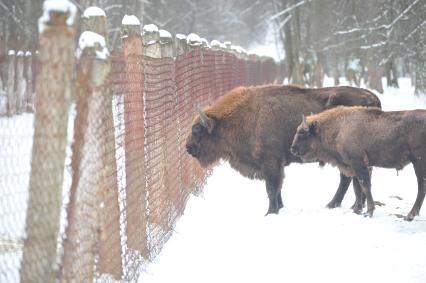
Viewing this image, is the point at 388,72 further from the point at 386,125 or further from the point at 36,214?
the point at 36,214

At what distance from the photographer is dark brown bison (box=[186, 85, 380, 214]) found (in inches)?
347

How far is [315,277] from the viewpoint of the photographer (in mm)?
5570

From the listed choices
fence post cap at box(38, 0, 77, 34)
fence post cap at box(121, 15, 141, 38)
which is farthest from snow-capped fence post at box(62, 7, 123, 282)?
fence post cap at box(121, 15, 141, 38)

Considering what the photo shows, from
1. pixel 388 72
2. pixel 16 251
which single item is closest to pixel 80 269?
pixel 16 251

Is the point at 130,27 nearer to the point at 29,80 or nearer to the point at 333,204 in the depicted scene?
the point at 29,80

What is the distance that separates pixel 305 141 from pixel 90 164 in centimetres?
512

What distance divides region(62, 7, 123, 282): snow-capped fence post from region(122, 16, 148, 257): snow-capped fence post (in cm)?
70

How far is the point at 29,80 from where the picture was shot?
3861 millimetres

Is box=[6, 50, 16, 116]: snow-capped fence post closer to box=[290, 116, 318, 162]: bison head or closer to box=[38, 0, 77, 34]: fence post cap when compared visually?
box=[38, 0, 77, 34]: fence post cap

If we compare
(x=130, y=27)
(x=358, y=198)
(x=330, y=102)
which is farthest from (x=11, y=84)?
(x=330, y=102)

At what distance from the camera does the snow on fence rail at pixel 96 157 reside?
3375 mm

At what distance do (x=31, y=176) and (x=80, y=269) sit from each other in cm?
89

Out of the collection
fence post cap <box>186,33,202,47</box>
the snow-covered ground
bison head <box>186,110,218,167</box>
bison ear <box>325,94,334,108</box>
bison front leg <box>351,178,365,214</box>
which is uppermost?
fence post cap <box>186,33,202,47</box>

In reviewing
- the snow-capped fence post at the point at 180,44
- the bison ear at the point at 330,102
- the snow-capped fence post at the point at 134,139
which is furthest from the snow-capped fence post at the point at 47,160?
the bison ear at the point at 330,102
